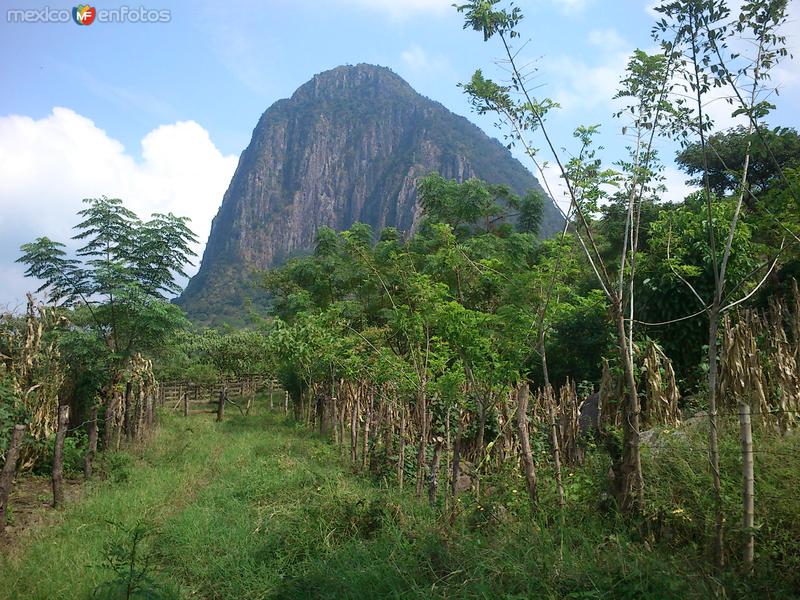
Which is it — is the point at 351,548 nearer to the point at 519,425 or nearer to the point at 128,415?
the point at 519,425

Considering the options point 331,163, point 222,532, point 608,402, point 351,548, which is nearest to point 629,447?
point 608,402

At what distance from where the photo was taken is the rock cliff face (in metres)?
122

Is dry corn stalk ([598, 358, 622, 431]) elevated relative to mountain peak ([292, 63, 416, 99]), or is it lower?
lower

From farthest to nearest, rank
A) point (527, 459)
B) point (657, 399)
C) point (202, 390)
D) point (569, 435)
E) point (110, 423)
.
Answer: point (202, 390)
point (110, 423)
point (569, 435)
point (657, 399)
point (527, 459)

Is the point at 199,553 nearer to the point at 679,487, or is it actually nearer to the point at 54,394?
the point at 679,487

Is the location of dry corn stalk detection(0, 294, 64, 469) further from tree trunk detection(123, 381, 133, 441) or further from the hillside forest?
tree trunk detection(123, 381, 133, 441)

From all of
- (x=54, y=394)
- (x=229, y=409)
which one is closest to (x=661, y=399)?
(x=54, y=394)

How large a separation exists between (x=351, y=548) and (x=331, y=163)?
153889mm

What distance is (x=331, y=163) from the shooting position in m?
152

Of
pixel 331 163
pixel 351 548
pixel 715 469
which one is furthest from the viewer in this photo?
pixel 331 163

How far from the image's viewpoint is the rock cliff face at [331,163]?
12162cm

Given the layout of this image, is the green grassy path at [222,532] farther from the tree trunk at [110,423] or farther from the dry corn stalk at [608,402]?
the dry corn stalk at [608,402]

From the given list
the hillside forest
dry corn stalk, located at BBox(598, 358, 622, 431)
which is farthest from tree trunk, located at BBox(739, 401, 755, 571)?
dry corn stalk, located at BBox(598, 358, 622, 431)

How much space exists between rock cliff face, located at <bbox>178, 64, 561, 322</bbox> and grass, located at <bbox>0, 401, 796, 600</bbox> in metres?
107
